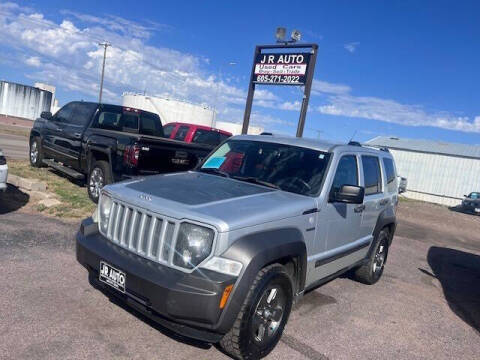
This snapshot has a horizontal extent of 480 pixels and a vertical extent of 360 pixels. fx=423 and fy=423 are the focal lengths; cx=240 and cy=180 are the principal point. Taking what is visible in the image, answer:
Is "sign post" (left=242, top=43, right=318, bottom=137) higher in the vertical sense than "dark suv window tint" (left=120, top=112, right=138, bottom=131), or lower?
higher

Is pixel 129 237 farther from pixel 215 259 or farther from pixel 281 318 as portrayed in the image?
pixel 281 318

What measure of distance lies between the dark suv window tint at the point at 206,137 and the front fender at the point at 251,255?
10.5 metres

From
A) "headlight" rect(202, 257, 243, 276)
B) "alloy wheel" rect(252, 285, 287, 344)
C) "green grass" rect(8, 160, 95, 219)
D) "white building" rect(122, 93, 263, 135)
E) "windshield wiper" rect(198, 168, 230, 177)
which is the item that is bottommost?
"green grass" rect(8, 160, 95, 219)

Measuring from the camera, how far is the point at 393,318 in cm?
497

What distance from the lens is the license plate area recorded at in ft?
10.9

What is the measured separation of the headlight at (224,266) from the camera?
307 centimetres

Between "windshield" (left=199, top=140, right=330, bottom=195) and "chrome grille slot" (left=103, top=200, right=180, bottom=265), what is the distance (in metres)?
1.34

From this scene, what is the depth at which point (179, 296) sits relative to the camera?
117 inches

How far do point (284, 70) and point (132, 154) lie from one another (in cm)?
1052

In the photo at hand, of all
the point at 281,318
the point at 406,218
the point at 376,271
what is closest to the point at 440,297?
the point at 376,271

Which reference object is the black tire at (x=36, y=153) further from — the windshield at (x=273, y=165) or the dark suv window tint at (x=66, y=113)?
the windshield at (x=273, y=165)

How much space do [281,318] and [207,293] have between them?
104cm

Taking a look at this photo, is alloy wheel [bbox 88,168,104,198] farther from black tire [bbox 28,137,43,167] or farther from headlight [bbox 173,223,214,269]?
headlight [bbox 173,223,214,269]

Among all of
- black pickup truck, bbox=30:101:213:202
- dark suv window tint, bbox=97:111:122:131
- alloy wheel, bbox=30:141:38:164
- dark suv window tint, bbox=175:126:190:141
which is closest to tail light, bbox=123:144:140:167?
black pickup truck, bbox=30:101:213:202
